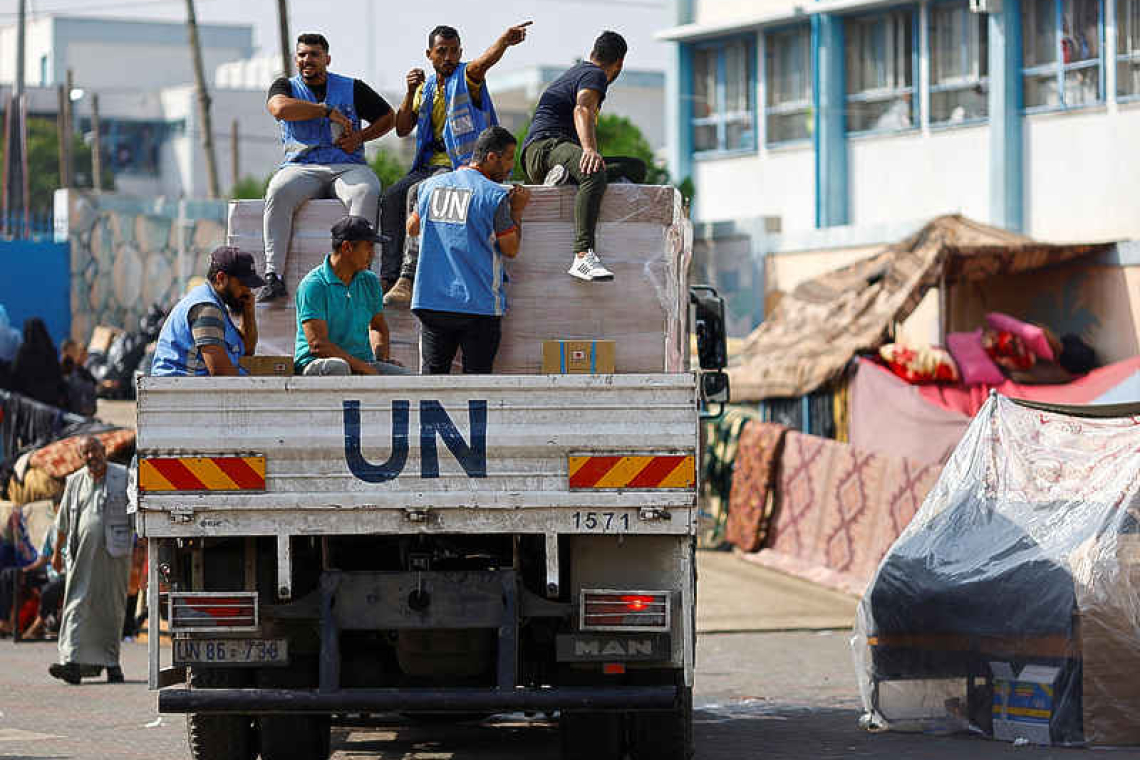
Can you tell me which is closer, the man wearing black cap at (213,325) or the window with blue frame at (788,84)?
the man wearing black cap at (213,325)

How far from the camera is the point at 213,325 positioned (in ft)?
29.9

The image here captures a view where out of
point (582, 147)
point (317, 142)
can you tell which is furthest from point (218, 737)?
point (317, 142)

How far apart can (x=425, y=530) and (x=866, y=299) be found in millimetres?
14039

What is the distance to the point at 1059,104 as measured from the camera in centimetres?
2570

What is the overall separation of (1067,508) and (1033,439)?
679 millimetres

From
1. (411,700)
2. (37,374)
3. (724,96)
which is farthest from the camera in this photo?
(724,96)

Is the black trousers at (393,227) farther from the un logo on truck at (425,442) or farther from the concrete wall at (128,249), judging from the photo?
the concrete wall at (128,249)

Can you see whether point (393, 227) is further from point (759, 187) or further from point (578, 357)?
point (759, 187)

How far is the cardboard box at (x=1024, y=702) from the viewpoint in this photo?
10.4m

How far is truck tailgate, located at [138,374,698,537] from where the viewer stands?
8.32 meters

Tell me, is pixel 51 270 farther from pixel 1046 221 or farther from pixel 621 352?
pixel 621 352

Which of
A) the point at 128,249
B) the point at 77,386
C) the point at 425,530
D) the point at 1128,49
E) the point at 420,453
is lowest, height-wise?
the point at 425,530

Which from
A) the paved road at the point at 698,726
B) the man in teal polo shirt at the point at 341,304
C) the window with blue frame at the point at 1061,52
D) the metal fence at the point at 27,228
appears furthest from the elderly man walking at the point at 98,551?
the metal fence at the point at 27,228

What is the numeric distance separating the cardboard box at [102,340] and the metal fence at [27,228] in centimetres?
229
